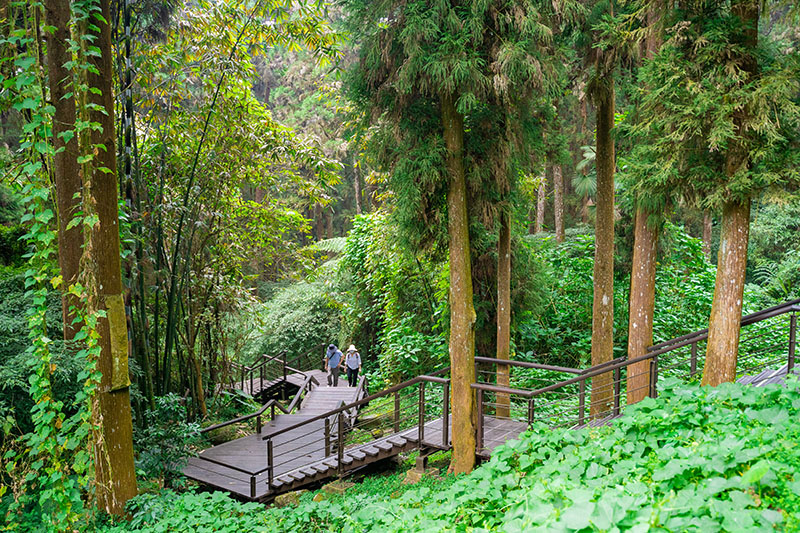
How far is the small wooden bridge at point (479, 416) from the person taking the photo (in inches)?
263

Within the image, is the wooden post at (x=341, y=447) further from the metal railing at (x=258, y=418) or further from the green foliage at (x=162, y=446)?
the green foliage at (x=162, y=446)

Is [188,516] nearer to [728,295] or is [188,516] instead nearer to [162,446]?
[162,446]

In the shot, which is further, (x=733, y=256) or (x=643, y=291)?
(x=643, y=291)

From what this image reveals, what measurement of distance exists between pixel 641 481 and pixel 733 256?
3.03 meters

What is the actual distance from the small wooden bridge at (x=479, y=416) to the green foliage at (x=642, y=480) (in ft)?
5.61

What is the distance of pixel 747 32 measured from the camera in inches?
193

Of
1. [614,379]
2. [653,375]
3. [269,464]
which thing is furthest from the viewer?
[614,379]

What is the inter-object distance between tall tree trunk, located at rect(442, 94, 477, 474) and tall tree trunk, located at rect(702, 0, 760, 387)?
2.62 metres

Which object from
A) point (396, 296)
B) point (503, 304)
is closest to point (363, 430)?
point (396, 296)

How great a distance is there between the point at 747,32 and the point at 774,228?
16.1 m

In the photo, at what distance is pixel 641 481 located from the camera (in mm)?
3133

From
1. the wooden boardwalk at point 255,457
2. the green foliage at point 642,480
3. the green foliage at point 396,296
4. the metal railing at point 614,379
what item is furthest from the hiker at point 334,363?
the green foliage at point 642,480

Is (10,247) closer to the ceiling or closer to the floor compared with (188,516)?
closer to the ceiling

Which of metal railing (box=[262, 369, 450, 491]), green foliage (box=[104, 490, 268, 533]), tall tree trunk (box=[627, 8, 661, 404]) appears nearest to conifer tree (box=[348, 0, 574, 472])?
metal railing (box=[262, 369, 450, 491])
